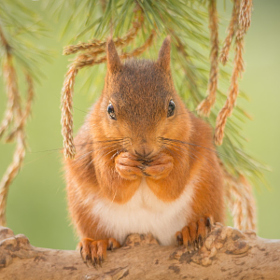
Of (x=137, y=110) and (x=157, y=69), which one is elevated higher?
(x=157, y=69)

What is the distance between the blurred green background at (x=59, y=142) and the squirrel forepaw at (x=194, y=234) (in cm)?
87

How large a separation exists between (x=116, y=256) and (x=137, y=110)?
412 millimetres

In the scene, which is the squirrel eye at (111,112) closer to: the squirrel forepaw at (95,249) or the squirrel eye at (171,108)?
the squirrel eye at (171,108)

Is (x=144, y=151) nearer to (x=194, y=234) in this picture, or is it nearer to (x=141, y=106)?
(x=141, y=106)

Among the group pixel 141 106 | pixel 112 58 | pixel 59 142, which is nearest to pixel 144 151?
pixel 141 106

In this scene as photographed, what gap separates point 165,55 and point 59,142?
3.38ft

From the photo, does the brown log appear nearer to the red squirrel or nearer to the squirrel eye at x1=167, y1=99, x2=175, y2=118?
the red squirrel

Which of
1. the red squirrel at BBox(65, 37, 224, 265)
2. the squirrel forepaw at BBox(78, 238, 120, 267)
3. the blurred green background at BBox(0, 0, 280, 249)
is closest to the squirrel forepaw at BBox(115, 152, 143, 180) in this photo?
the red squirrel at BBox(65, 37, 224, 265)

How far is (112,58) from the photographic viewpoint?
1335 mm

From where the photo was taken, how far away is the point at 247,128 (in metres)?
2.60

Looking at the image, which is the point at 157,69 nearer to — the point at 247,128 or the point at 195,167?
the point at 195,167

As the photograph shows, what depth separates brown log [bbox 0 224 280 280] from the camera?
121 cm

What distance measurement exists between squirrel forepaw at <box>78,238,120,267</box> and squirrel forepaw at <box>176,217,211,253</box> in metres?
0.20

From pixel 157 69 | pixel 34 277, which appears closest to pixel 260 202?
pixel 157 69
